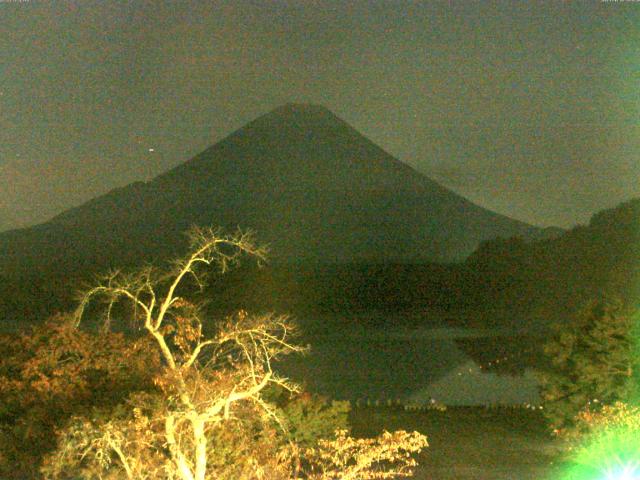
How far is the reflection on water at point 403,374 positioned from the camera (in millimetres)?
17094

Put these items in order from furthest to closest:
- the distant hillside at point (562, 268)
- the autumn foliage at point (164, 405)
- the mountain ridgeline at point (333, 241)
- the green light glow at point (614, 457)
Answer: the mountain ridgeline at point (333, 241) < the distant hillside at point (562, 268) < the green light glow at point (614, 457) < the autumn foliage at point (164, 405)

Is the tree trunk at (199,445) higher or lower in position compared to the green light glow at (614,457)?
higher

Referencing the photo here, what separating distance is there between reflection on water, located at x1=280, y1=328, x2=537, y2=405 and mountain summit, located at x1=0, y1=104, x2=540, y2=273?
1641 inches

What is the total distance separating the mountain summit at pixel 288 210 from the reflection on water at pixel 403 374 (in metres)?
41.7

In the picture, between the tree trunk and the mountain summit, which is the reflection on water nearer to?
the tree trunk

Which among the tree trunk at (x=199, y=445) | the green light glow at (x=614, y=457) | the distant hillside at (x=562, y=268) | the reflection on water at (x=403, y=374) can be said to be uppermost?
the tree trunk at (x=199, y=445)

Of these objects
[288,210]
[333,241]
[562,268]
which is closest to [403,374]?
[562,268]

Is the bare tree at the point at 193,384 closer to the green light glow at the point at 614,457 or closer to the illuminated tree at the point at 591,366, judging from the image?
the green light glow at the point at 614,457

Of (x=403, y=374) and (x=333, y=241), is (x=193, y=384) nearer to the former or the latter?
(x=403, y=374)

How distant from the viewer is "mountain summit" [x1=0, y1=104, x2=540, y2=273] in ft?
248

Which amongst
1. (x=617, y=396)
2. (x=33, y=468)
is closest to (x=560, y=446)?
(x=617, y=396)

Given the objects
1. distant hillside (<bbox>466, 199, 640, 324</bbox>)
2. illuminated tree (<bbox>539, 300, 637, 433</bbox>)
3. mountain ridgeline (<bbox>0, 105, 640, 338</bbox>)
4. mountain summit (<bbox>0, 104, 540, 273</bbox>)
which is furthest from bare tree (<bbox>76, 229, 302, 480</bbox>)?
mountain summit (<bbox>0, 104, 540, 273</bbox>)

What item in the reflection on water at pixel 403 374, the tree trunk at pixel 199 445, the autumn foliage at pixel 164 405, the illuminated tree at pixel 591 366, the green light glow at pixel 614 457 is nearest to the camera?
the tree trunk at pixel 199 445

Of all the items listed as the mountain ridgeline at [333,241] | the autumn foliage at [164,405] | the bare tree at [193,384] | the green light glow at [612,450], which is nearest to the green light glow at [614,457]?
the green light glow at [612,450]
